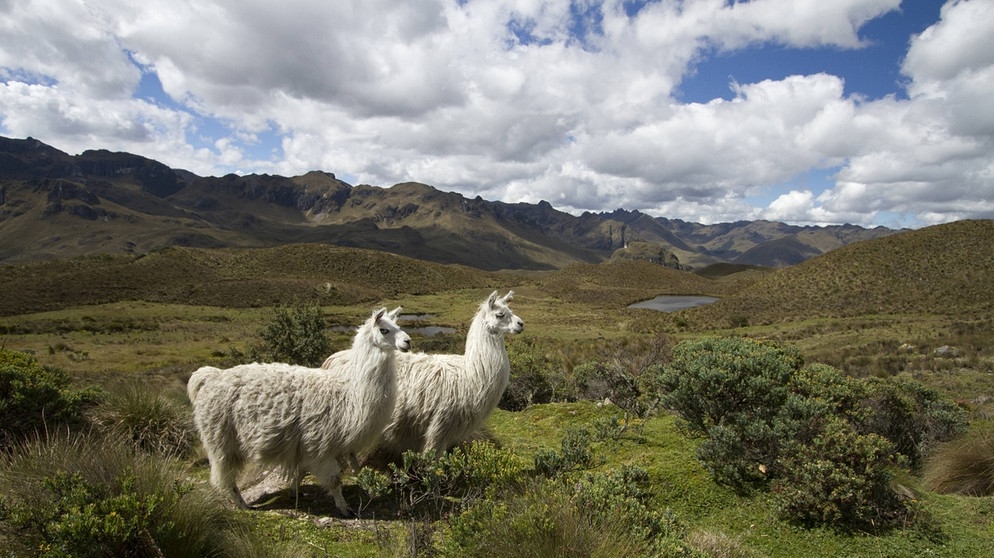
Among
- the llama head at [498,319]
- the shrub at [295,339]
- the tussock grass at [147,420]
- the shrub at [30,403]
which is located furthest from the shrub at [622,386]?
the shrub at [295,339]

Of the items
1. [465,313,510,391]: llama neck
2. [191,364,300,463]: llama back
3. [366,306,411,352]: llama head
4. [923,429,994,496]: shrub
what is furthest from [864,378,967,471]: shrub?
[191,364,300,463]: llama back

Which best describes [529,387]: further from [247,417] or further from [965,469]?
[247,417]

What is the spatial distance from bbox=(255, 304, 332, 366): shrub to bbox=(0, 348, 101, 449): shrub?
405 inches

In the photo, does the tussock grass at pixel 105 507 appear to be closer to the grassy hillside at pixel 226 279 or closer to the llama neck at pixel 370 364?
the llama neck at pixel 370 364

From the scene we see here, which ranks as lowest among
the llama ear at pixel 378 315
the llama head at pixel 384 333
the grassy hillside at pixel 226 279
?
the grassy hillside at pixel 226 279

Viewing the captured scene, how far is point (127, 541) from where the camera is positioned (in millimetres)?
3375

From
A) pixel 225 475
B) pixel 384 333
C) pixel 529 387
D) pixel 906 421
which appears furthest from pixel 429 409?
pixel 906 421

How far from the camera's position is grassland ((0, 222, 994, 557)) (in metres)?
5.51

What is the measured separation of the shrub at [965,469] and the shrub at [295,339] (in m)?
17.6

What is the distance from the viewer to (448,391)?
6.96 metres

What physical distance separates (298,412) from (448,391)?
209cm

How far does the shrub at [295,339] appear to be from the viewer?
17875mm

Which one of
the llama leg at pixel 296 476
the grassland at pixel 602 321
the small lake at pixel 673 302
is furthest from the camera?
the small lake at pixel 673 302

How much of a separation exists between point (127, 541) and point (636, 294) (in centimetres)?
9445
